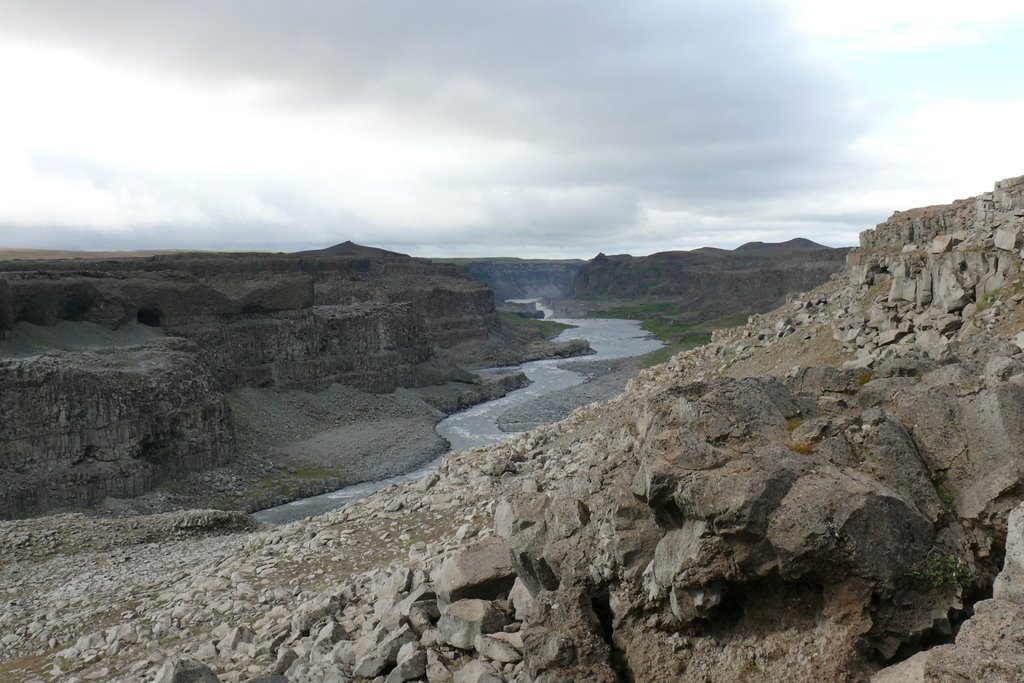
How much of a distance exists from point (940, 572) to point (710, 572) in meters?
2.28

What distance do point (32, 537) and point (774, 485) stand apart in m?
26.5

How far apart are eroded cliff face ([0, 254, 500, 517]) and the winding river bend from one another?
307 inches

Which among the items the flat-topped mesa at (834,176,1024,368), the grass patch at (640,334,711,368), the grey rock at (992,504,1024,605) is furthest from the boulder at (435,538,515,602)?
the grass patch at (640,334,711,368)

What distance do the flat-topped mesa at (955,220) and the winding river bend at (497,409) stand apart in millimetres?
26631

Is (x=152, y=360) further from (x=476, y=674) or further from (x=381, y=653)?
(x=476, y=674)

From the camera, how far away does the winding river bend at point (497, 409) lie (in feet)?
136

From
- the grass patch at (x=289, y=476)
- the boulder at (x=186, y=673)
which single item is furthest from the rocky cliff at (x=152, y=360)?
the boulder at (x=186, y=673)

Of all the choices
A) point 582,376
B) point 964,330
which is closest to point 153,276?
point 582,376

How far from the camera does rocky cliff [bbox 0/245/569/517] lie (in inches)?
1511

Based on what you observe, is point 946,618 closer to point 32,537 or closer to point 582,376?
point 32,537

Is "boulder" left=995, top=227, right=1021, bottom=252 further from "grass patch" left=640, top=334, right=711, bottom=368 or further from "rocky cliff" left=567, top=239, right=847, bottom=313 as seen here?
"rocky cliff" left=567, top=239, right=847, bottom=313

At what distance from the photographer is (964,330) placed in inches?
729

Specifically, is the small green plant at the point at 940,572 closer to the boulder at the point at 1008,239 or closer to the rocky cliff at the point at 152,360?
the boulder at the point at 1008,239

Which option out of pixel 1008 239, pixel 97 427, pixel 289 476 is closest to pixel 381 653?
pixel 1008 239
